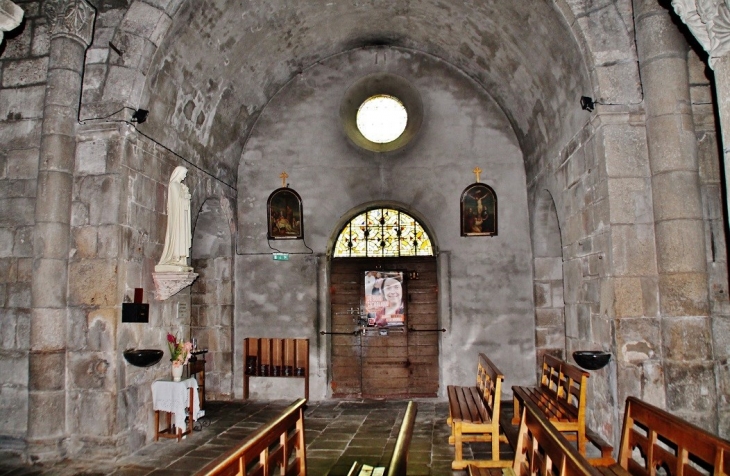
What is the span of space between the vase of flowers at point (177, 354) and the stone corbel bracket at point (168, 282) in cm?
49

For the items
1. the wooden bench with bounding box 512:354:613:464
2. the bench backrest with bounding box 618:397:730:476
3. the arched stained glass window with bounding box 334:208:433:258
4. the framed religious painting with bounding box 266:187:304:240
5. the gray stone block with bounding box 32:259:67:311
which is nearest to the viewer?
the bench backrest with bounding box 618:397:730:476

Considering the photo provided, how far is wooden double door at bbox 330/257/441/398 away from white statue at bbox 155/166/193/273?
284 cm

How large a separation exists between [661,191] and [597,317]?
1.37 metres

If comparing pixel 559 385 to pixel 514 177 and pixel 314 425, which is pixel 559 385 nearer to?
pixel 314 425

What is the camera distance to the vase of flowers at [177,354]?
20.2 ft

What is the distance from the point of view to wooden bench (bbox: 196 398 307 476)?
2553 millimetres

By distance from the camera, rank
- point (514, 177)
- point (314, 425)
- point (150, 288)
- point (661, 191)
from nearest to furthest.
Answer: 1. point (661, 191)
2. point (150, 288)
3. point (314, 425)
4. point (514, 177)

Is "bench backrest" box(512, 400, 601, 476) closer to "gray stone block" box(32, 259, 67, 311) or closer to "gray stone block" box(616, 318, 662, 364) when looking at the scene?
"gray stone block" box(616, 318, 662, 364)

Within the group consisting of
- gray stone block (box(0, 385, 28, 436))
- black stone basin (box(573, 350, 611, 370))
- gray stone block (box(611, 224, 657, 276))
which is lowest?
gray stone block (box(0, 385, 28, 436))

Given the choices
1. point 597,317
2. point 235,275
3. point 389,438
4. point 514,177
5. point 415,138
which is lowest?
point 389,438

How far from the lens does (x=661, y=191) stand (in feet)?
16.7

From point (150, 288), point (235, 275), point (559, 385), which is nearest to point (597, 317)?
point (559, 385)

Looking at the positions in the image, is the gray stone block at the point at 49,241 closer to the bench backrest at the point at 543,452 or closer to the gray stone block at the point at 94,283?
the gray stone block at the point at 94,283

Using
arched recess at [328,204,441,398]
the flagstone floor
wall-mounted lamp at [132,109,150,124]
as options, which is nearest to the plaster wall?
arched recess at [328,204,441,398]
